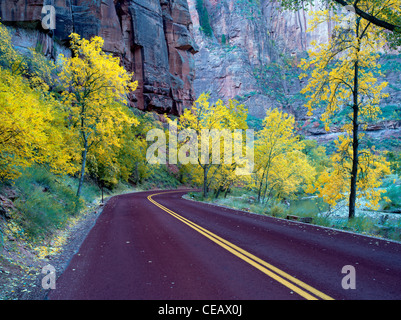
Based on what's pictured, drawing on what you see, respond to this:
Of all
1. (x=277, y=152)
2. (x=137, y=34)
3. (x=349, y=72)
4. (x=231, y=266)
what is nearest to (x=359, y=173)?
(x=349, y=72)

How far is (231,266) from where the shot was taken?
15.5 ft

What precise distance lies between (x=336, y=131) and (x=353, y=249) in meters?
98.5

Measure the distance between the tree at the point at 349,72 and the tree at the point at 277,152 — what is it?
29.1ft

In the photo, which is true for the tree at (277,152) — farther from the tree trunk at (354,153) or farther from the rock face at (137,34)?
the rock face at (137,34)

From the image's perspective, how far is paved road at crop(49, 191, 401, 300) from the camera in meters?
3.65

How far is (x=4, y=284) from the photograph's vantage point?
4.13 metres

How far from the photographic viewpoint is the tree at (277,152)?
827 inches

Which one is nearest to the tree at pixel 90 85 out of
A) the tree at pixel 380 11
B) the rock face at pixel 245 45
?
the tree at pixel 380 11

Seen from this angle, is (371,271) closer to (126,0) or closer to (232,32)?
(126,0)

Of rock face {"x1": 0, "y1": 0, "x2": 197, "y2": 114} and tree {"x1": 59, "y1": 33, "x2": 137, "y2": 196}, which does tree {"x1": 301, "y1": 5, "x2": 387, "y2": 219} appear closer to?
tree {"x1": 59, "y1": 33, "x2": 137, "y2": 196}

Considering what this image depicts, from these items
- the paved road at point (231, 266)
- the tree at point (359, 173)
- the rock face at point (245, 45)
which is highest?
the rock face at point (245, 45)

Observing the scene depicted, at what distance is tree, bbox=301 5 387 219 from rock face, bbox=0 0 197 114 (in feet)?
104

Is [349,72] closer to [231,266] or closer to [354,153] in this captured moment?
[354,153]

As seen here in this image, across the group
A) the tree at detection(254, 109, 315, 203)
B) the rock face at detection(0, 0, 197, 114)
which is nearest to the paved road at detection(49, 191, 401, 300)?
the tree at detection(254, 109, 315, 203)
